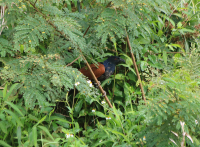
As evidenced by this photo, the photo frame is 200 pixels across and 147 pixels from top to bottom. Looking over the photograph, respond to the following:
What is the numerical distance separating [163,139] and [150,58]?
1554 mm

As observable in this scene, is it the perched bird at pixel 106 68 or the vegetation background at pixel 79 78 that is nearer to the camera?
the vegetation background at pixel 79 78

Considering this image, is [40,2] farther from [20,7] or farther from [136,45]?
[136,45]

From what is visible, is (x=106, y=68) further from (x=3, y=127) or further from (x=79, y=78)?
(x=3, y=127)

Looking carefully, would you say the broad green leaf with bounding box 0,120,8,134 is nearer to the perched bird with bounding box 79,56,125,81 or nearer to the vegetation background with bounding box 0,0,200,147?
the vegetation background with bounding box 0,0,200,147

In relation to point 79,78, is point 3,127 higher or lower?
lower

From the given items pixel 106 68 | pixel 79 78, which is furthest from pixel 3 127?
pixel 106 68

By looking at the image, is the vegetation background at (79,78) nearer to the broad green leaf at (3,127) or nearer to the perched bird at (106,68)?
the broad green leaf at (3,127)

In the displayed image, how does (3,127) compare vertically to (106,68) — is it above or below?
below

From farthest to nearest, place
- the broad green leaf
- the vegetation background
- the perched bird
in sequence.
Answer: the perched bird < the broad green leaf < the vegetation background

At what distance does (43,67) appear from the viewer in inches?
58.1

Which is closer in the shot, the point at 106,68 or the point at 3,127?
the point at 3,127

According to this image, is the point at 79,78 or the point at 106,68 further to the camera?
the point at 106,68

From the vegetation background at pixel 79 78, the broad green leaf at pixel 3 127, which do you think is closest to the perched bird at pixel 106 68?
the vegetation background at pixel 79 78

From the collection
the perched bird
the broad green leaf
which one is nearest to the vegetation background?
the broad green leaf
